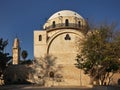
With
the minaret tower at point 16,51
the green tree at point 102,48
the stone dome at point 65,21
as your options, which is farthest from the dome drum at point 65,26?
the green tree at point 102,48

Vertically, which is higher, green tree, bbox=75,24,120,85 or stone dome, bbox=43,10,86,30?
stone dome, bbox=43,10,86,30

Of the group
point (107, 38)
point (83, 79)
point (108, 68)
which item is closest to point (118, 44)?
point (107, 38)

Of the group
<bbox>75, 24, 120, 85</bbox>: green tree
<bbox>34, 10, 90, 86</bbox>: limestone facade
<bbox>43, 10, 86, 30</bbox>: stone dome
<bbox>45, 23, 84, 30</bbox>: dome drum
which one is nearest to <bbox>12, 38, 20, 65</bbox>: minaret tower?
<bbox>34, 10, 90, 86</bbox>: limestone facade

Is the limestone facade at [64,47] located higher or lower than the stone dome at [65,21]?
lower

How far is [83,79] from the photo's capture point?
162ft

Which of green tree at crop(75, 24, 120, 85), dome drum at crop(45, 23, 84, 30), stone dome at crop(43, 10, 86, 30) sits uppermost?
stone dome at crop(43, 10, 86, 30)

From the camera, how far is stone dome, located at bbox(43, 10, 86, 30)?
174 feet

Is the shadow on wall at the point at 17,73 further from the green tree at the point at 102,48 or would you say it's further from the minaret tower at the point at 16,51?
the green tree at the point at 102,48

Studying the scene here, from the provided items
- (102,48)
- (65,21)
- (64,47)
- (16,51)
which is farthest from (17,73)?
(102,48)

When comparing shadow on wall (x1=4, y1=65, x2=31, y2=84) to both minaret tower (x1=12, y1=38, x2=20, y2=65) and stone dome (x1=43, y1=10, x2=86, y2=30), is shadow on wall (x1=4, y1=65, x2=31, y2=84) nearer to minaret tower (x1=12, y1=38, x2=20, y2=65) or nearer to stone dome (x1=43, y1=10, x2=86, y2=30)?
minaret tower (x1=12, y1=38, x2=20, y2=65)

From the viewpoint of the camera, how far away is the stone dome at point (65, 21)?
53.2m

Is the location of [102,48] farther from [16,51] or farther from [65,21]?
[16,51]

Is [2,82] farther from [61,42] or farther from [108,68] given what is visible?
Result: [108,68]

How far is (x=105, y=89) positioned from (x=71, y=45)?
72.9 ft
